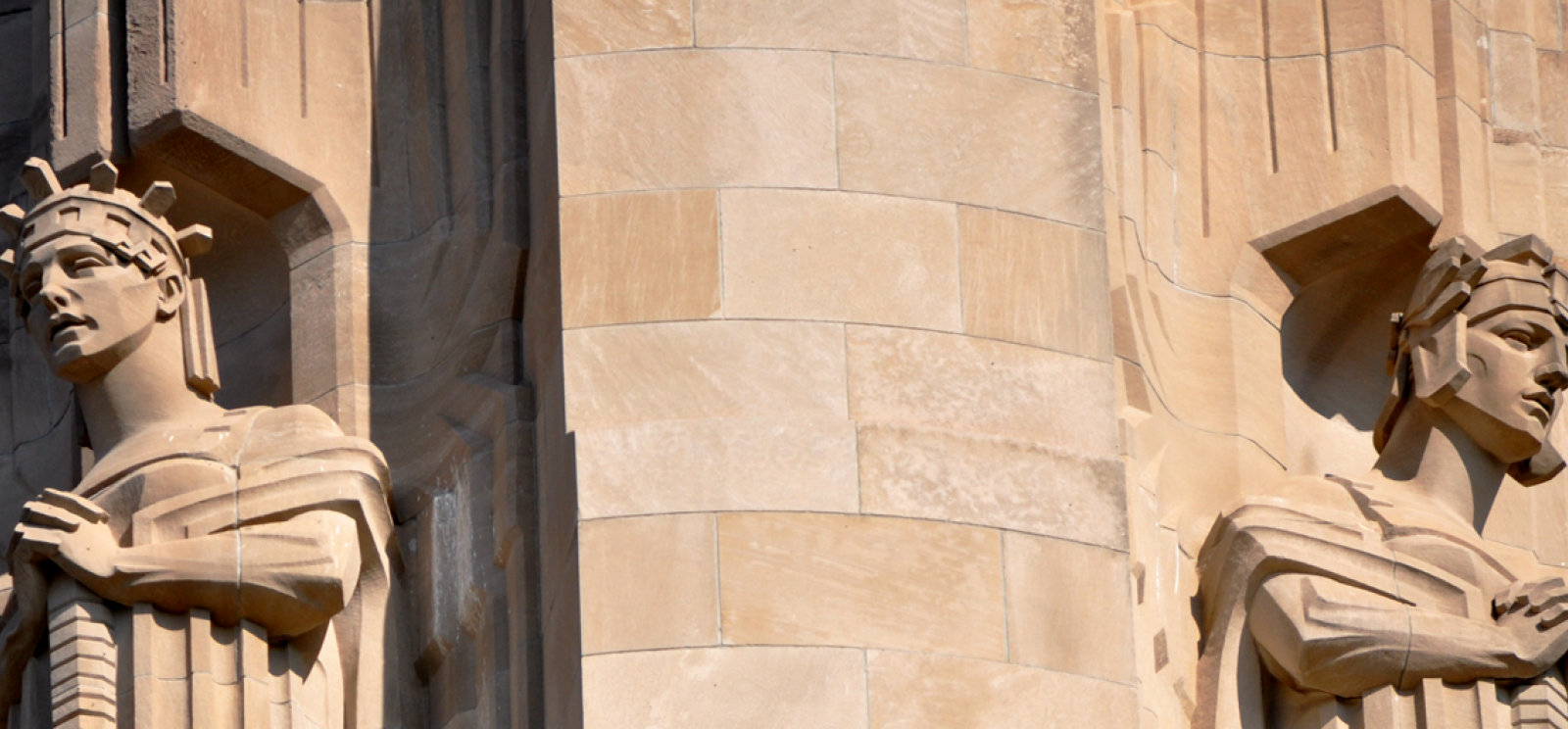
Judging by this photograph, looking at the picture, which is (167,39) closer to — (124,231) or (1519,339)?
(124,231)

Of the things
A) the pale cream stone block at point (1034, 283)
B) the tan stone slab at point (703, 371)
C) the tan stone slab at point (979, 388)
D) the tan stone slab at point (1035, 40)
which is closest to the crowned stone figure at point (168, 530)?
the tan stone slab at point (703, 371)

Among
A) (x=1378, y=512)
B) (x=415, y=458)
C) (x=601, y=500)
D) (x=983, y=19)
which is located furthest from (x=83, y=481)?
(x=1378, y=512)

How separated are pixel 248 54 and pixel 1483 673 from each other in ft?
15.3

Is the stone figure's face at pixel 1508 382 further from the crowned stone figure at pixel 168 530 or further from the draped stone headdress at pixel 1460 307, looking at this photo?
the crowned stone figure at pixel 168 530

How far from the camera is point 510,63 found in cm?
1418

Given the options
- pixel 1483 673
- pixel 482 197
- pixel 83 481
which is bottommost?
pixel 1483 673

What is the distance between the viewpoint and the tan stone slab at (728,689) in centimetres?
1231

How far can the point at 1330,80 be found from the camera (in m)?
15.2

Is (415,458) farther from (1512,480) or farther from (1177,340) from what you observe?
(1512,480)

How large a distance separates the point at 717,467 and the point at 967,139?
1.43 meters

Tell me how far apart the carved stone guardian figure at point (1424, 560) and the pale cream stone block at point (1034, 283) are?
3.29 ft

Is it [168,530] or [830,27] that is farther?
[830,27]

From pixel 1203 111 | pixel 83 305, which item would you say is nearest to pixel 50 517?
pixel 83 305

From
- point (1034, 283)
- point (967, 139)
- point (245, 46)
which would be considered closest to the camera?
point (1034, 283)
